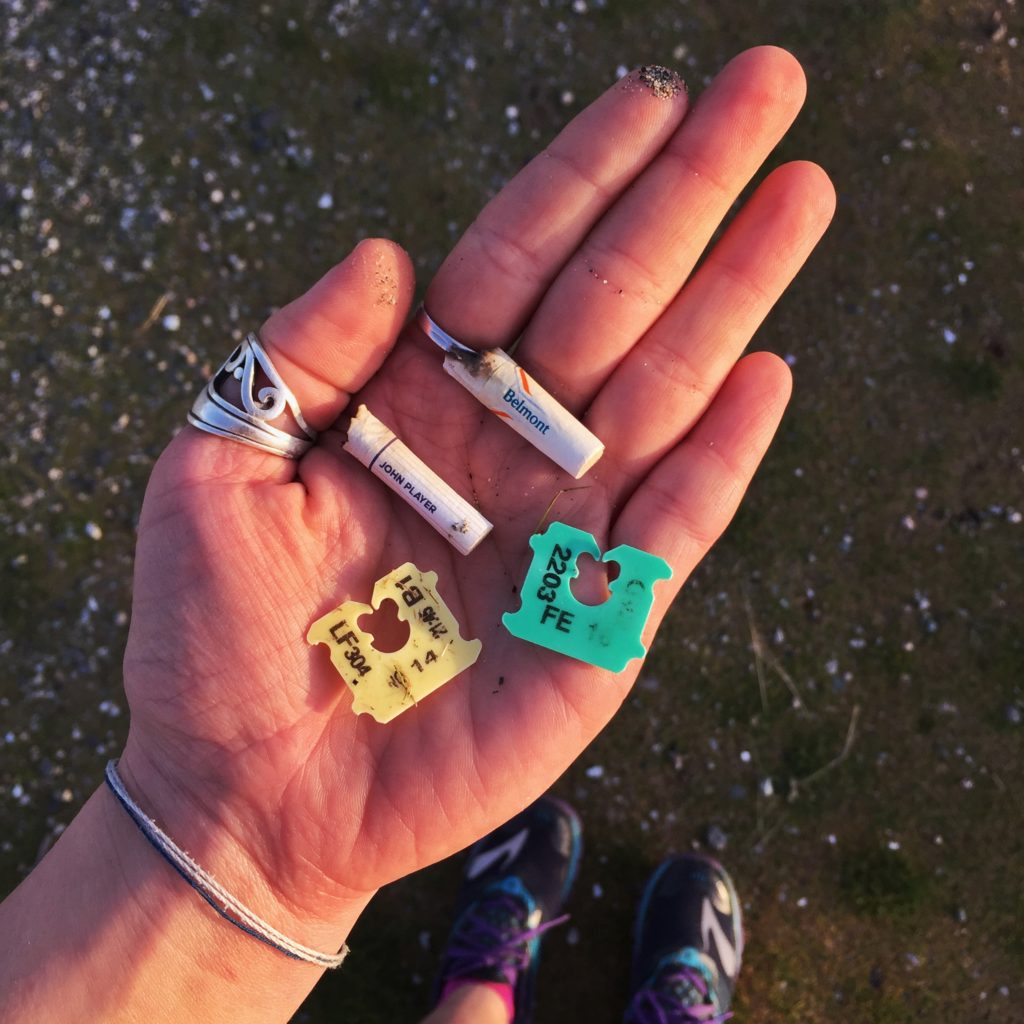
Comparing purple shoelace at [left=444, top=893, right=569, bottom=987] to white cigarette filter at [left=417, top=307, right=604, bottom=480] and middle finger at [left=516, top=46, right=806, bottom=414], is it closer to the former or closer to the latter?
white cigarette filter at [left=417, top=307, right=604, bottom=480]

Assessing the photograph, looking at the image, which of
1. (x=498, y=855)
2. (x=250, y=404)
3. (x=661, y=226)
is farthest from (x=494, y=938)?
(x=661, y=226)

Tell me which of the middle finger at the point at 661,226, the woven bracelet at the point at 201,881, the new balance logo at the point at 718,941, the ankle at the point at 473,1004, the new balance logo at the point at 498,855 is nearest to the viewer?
the woven bracelet at the point at 201,881

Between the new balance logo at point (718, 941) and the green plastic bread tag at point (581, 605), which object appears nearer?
the green plastic bread tag at point (581, 605)

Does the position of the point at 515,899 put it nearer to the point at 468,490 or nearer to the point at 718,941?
the point at 718,941

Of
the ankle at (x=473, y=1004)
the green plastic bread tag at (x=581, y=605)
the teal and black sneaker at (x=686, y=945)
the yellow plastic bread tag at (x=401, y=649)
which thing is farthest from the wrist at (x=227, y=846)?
the teal and black sneaker at (x=686, y=945)

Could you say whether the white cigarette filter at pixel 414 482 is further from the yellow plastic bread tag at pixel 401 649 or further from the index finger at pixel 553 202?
the index finger at pixel 553 202

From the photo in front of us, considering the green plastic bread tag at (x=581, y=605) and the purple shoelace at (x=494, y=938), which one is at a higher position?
the green plastic bread tag at (x=581, y=605)
